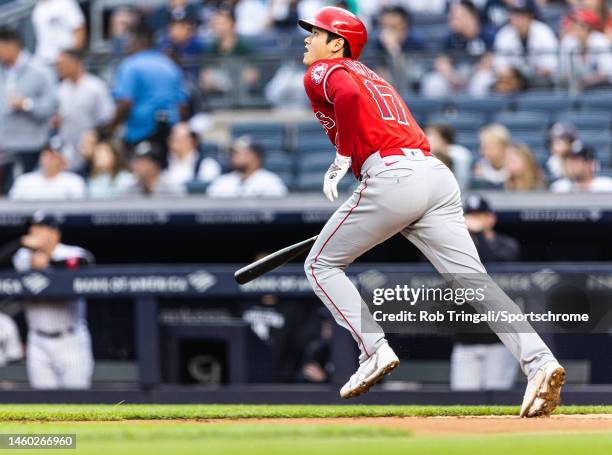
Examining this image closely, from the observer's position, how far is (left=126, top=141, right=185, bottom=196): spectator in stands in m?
10.6

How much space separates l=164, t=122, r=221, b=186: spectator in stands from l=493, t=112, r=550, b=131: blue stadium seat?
7.95 feet

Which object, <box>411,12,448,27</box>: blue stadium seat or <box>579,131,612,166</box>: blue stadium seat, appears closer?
<box>579,131,612,166</box>: blue stadium seat

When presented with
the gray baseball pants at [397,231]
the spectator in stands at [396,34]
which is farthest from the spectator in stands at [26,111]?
the gray baseball pants at [397,231]

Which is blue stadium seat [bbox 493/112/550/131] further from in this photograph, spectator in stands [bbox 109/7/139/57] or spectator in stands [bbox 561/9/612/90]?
spectator in stands [bbox 109/7/139/57]

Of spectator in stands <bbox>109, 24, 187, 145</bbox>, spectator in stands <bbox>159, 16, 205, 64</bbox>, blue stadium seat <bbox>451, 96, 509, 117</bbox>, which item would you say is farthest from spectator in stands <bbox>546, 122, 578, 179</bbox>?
spectator in stands <bbox>159, 16, 205, 64</bbox>

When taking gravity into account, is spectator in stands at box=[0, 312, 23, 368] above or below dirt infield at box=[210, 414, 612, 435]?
below

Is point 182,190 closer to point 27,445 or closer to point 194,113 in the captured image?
point 194,113

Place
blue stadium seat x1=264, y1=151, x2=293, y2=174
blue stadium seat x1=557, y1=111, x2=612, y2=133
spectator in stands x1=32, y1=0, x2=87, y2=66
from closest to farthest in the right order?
blue stadium seat x1=557, y1=111, x2=612, y2=133 → blue stadium seat x1=264, y1=151, x2=293, y2=174 → spectator in stands x1=32, y1=0, x2=87, y2=66

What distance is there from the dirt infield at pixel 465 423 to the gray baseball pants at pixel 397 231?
11.3 inches

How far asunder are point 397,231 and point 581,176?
4267 mm

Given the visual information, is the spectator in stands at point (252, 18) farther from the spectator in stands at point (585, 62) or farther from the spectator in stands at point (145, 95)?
the spectator in stands at point (585, 62)

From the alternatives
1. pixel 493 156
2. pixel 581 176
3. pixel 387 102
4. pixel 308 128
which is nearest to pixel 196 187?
pixel 308 128

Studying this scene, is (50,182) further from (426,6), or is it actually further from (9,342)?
(426,6)

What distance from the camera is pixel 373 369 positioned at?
6.02m
